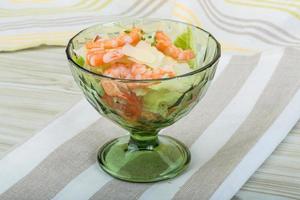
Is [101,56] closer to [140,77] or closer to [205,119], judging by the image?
[140,77]

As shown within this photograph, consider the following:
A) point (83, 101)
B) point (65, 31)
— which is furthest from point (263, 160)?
point (65, 31)

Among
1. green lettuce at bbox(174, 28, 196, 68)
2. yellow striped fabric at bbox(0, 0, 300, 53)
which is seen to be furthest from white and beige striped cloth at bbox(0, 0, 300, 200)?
green lettuce at bbox(174, 28, 196, 68)

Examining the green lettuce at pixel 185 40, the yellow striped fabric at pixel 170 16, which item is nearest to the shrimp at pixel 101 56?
the green lettuce at pixel 185 40

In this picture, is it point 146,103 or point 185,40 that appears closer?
point 146,103

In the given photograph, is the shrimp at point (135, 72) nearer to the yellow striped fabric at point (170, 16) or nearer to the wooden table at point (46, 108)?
the wooden table at point (46, 108)

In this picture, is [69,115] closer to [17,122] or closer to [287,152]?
[17,122]

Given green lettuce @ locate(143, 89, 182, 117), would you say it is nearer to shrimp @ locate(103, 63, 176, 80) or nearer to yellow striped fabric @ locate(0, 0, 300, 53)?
shrimp @ locate(103, 63, 176, 80)

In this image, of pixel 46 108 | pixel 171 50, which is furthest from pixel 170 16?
pixel 171 50
